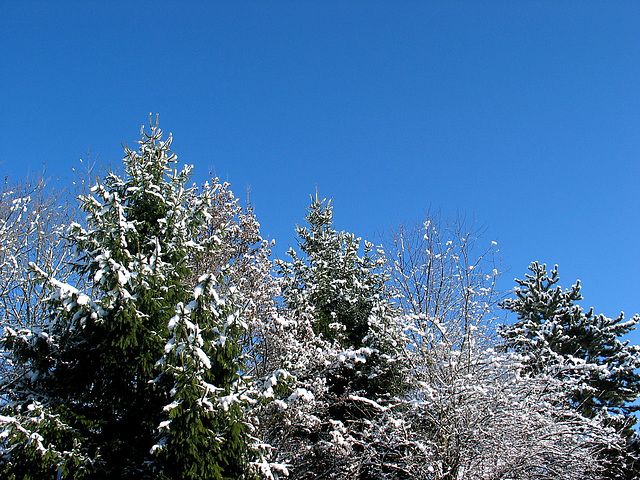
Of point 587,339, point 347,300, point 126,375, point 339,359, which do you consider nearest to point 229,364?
point 126,375

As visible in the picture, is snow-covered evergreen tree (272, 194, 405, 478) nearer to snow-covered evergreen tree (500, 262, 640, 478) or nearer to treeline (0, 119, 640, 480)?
treeline (0, 119, 640, 480)

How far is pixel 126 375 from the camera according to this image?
316 inches

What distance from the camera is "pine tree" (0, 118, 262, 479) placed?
274 inches

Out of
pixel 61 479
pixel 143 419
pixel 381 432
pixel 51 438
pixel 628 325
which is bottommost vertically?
pixel 61 479

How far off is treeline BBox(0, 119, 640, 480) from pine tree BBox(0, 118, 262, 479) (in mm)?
33

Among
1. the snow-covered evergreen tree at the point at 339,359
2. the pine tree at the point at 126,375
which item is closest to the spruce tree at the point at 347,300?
the snow-covered evergreen tree at the point at 339,359

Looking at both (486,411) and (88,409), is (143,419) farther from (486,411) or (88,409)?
(486,411)

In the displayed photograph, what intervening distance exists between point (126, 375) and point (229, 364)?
1778mm

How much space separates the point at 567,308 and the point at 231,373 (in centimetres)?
1717

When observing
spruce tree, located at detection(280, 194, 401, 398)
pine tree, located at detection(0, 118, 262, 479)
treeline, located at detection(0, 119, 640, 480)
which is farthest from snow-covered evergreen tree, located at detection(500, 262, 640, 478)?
pine tree, located at detection(0, 118, 262, 479)

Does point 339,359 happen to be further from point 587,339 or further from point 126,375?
point 587,339

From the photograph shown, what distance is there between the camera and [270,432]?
38.0ft

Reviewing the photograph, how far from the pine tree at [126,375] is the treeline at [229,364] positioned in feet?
0.11

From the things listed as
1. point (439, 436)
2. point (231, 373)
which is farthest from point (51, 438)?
point (439, 436)
